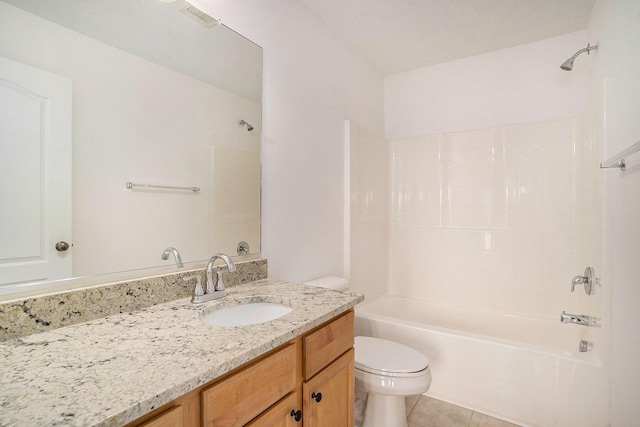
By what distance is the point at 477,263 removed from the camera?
2695 millimetres

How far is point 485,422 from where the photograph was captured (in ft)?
6.14

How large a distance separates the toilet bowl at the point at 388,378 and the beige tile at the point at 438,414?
0.25m

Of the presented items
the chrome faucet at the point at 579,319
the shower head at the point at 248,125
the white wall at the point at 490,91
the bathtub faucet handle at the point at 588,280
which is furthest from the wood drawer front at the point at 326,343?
the white wall at the point at 490,91

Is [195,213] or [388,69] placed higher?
[388,69]

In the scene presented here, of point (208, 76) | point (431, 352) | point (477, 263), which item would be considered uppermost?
point (208, 76)

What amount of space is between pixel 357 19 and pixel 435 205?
1.63 meters

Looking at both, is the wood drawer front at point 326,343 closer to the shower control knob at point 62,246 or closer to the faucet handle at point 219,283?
the faucet handle at point 219,283

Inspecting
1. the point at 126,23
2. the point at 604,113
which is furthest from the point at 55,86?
the point at 604,113

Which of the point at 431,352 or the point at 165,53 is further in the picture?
the point at 431,352

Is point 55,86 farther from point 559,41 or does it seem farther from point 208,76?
point 559,41

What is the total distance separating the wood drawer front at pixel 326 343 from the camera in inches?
41.1

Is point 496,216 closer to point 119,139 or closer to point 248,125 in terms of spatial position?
point 248,125

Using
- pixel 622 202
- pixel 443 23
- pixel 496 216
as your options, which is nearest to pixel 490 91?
pixel 443 23

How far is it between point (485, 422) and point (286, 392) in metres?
1.56
